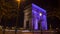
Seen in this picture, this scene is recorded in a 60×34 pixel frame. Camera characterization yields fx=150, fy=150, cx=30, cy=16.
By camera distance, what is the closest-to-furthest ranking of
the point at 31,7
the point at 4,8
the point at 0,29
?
the point at 0,29, the point at 31,7, the point at 4,8

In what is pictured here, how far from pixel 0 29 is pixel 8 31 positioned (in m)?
0.52

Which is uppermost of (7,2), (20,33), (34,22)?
(7,2)

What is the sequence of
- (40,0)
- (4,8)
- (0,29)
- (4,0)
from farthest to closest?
1. (40,0)
2. (4,0)
3. (4,8)
4. (0,29)

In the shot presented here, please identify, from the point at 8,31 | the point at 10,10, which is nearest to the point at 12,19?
the point at 10,10

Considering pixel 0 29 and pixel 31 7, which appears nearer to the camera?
pixel 0 29

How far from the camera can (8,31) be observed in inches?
376

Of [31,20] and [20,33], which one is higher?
[31,20]

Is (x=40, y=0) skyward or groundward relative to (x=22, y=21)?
skyward

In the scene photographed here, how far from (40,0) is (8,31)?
26.0 feet

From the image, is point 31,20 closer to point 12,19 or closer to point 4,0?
point 12,19

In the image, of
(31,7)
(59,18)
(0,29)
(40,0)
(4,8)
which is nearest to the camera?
(0,29)

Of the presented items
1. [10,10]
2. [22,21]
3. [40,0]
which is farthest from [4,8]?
[40,0]

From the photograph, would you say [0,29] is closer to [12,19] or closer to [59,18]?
[12,19]

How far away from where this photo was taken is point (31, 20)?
12.8 metres
